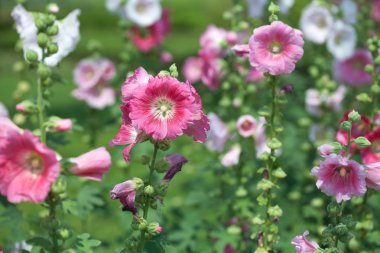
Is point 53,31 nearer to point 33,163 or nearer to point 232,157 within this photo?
point 33,163

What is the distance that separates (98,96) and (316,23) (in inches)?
49.5

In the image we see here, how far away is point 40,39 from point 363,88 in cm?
319

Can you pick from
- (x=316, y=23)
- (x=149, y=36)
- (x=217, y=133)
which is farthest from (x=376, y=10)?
(x=217, y=133)

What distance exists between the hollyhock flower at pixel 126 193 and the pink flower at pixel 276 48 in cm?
55

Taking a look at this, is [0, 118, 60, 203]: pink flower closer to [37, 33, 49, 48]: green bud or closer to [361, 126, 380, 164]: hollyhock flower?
[37, 33, 49, 48]: green bud

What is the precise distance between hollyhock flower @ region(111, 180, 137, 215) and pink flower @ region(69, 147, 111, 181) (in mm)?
97

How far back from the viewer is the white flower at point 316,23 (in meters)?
4.02

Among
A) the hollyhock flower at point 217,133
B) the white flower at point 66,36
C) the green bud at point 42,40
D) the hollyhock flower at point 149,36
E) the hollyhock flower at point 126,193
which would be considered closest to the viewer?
the hollyhock flower at point 126,193

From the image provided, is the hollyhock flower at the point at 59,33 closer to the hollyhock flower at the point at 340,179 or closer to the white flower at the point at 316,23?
the hollyhock flower at the point at 340,179

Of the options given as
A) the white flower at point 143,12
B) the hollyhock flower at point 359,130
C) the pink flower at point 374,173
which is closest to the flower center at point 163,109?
the pink flower at point 374,173

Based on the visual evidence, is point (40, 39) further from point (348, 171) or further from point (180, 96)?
point (348, 171)

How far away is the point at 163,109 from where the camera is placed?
6.54 ft

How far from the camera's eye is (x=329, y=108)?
3.77 meters

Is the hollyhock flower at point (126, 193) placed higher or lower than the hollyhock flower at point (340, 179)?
lower
